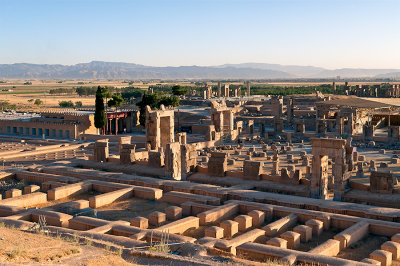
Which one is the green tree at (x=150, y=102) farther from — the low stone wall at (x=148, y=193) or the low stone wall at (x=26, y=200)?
the low stone wall at (x=26, y=200)

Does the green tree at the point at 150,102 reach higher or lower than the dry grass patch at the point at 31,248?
higher

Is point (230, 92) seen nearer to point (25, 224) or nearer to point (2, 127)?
point (2, 127)

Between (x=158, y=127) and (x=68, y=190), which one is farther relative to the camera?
(x=158, y=127)

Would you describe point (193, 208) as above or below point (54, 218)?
below

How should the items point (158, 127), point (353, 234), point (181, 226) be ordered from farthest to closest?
1. point (158, 127)
2. point (181, 226)
3. point (353, 234)

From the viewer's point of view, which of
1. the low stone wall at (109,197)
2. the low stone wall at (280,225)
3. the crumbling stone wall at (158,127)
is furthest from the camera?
the crumbling stone wall at (158,127)

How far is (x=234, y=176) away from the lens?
23688mm

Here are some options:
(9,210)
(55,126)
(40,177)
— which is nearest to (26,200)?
(9,210)

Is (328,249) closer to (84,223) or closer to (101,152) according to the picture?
(84,223)

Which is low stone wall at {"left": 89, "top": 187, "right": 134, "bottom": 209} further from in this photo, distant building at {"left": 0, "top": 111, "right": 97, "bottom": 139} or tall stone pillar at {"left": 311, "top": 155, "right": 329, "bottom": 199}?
distant building at {"left": 0, "top": 111, "right": 97, "bottom": 139}

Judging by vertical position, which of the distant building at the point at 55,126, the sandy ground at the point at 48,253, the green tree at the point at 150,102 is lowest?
the distant building at the point at 55,126

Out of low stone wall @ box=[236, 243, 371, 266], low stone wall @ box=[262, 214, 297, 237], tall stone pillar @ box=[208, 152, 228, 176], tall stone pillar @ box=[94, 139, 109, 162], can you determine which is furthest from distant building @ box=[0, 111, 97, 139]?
low stone wall @ box=[236, 243, 371, 266]

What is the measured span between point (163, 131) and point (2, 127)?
88.7 feet

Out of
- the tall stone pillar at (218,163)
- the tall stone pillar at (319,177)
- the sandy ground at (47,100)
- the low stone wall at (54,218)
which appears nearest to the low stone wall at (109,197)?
the low stone wall at (54,218)
